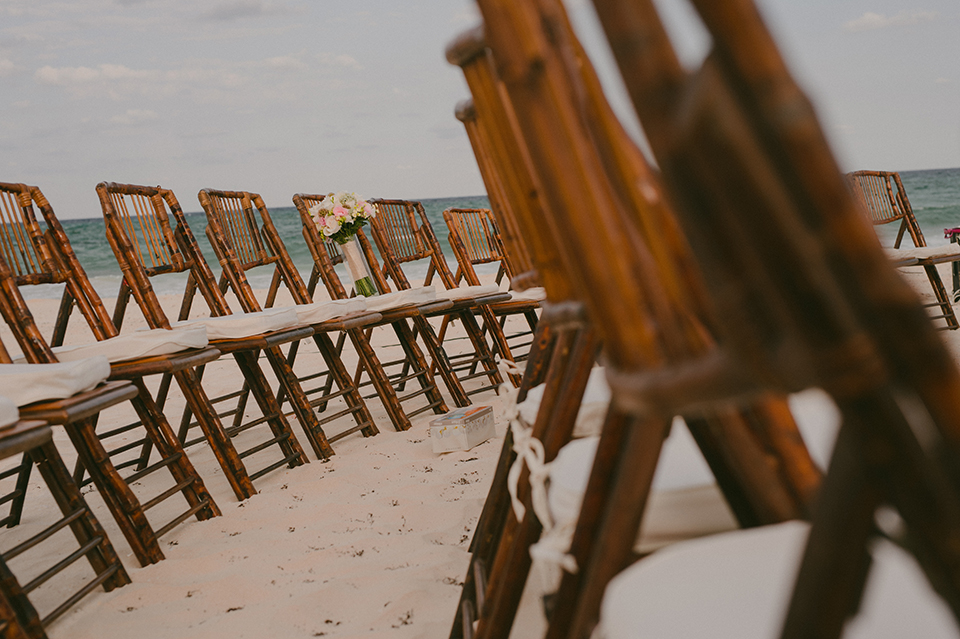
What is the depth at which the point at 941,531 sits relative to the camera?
353 mm

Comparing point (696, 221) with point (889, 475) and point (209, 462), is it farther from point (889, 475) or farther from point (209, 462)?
point (209, 462)

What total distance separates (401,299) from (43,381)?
228 centimetres

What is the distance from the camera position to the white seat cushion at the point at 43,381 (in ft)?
6.65

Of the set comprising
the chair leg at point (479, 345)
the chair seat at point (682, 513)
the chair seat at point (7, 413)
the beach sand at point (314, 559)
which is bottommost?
the chair leg at point (479, 345)

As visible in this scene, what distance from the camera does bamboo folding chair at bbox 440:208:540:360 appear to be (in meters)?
5.03

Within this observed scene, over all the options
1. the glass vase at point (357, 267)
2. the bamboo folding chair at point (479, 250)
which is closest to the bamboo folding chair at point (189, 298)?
the glass vase at point (357, 267)

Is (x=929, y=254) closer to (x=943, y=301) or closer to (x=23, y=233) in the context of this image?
(x=943, y=301)

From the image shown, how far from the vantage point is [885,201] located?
6.41 meters

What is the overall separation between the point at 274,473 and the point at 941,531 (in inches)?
132

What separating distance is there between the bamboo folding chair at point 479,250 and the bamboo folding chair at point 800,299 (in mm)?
4406

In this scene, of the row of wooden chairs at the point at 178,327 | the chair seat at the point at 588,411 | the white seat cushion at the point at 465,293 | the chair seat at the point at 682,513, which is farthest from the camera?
the white seat cushion at the point at 465,293

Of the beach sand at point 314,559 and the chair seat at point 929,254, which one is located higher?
the beach sand at point 314,559

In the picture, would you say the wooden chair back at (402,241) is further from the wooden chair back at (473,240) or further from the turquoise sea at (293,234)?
the turquoise sea at (293,234)

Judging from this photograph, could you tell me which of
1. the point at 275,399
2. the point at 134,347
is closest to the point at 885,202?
the point at 275,399
